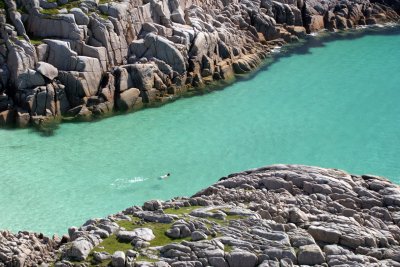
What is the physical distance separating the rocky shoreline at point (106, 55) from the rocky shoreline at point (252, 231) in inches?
993

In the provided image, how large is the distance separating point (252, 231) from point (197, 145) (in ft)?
74.2

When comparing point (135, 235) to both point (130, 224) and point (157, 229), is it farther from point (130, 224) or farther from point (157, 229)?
point (130, 224)

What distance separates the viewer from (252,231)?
29.0 meters

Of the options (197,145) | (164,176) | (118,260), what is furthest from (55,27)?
(118,260)

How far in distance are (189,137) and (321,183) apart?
68.0ft

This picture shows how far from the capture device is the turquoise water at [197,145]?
43.7 m

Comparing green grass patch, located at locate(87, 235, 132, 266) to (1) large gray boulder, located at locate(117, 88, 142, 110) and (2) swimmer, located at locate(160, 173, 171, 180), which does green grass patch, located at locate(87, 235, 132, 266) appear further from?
(1) large gray boulder, located at locate(117, 88, 142, 110)

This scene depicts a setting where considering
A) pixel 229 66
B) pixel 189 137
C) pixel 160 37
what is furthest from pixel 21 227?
pixel 229 66

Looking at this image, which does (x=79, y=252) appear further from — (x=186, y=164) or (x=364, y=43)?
(x=364, y=43)

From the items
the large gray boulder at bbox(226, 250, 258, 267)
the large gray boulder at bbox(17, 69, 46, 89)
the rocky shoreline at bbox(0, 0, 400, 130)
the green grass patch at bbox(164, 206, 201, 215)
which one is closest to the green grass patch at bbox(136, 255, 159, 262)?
the large gray boulder at bbox(226, 250, 258, 267)

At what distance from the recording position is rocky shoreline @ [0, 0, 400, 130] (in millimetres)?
55219

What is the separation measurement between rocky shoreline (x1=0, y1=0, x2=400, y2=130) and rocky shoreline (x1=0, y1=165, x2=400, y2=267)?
25227 millimetres

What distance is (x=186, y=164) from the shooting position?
48.2m

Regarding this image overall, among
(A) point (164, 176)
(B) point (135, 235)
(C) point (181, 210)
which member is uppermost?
(B) point (135, 235)
